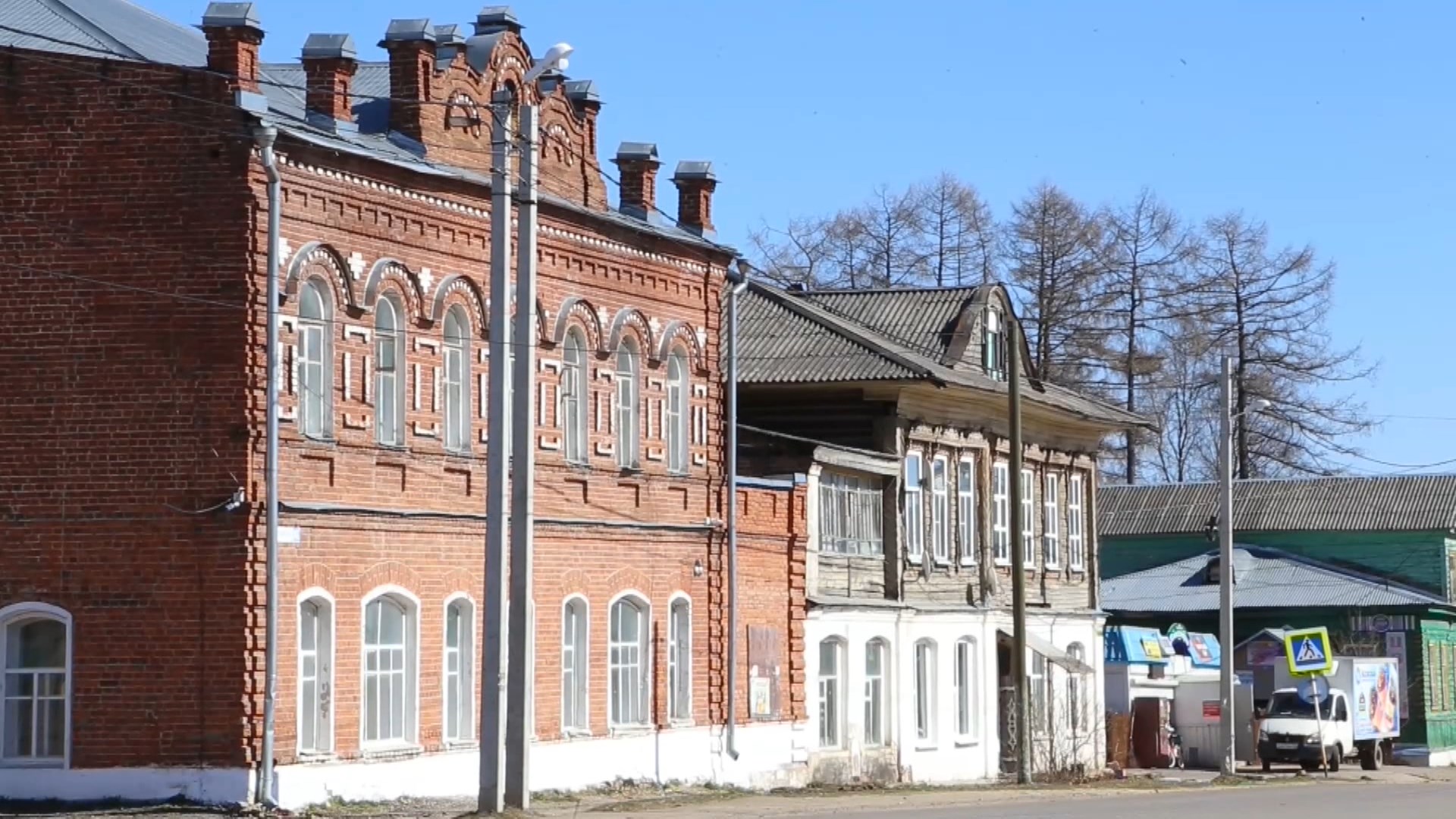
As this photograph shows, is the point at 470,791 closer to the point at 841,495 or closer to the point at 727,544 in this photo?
the point at 727,544

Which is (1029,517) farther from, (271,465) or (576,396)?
(271,465)

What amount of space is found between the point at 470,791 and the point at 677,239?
852 cm

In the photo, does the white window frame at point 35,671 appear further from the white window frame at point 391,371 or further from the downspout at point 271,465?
the white window frame at point 391,371

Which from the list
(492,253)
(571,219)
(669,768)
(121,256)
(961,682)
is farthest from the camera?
(961,682)

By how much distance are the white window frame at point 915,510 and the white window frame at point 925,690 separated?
5.09ft

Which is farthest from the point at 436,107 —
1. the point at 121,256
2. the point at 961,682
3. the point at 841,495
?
the point at 961,682

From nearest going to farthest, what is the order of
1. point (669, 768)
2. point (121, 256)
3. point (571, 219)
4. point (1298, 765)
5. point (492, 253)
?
point (492, 253), point (121, 256), point (571, 219), point (669, 768), point (1298, 765)

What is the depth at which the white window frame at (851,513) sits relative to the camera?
35.5m

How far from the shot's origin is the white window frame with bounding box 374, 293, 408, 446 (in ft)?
83.5

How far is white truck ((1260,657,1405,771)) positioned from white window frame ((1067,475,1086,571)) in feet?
17.6

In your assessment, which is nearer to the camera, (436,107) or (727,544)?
(436,107)

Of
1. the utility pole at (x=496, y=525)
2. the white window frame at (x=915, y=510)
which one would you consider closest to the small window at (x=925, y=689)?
the white window frame at (x=915, y=510)

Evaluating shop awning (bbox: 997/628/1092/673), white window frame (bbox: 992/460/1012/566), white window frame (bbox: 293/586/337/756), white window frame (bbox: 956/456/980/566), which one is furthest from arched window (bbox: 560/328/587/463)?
shop awning (bbox: 997/628/1092/673)

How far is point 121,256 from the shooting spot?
23.4 metres
